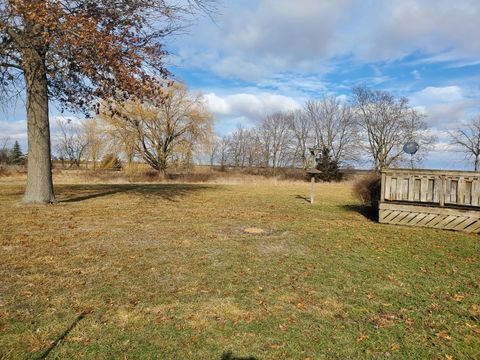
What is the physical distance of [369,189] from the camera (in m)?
11.7

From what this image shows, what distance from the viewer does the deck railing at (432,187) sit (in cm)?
841

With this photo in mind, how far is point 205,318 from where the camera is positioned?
3373 mm

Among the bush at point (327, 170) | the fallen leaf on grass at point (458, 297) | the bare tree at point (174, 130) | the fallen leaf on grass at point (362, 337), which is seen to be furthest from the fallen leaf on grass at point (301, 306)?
the bush at point (327, 170)

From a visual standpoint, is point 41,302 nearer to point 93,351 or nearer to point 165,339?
point 93,351

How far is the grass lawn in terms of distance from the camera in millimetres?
2895

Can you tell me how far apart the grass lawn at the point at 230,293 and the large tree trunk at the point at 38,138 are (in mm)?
2512

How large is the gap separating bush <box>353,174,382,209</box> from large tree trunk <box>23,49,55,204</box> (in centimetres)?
1048

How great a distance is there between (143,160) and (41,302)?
26681 millimetres

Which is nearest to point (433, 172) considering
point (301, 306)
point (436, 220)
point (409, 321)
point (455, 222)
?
point (436, 220)

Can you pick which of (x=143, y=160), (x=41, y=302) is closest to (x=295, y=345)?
(x=41, y=302)

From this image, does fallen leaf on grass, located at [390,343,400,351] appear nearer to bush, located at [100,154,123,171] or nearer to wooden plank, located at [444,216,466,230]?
wooden plank, located at [444,216,466,230]

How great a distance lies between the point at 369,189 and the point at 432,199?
9.12 feet

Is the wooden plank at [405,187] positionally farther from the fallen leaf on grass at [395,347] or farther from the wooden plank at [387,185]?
the fallen leaf on grass at [395,347]

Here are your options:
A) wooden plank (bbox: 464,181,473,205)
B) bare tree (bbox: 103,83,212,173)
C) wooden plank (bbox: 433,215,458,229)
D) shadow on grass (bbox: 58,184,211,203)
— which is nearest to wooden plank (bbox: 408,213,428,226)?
wooden plank (bbox: 433,215,458,229)
